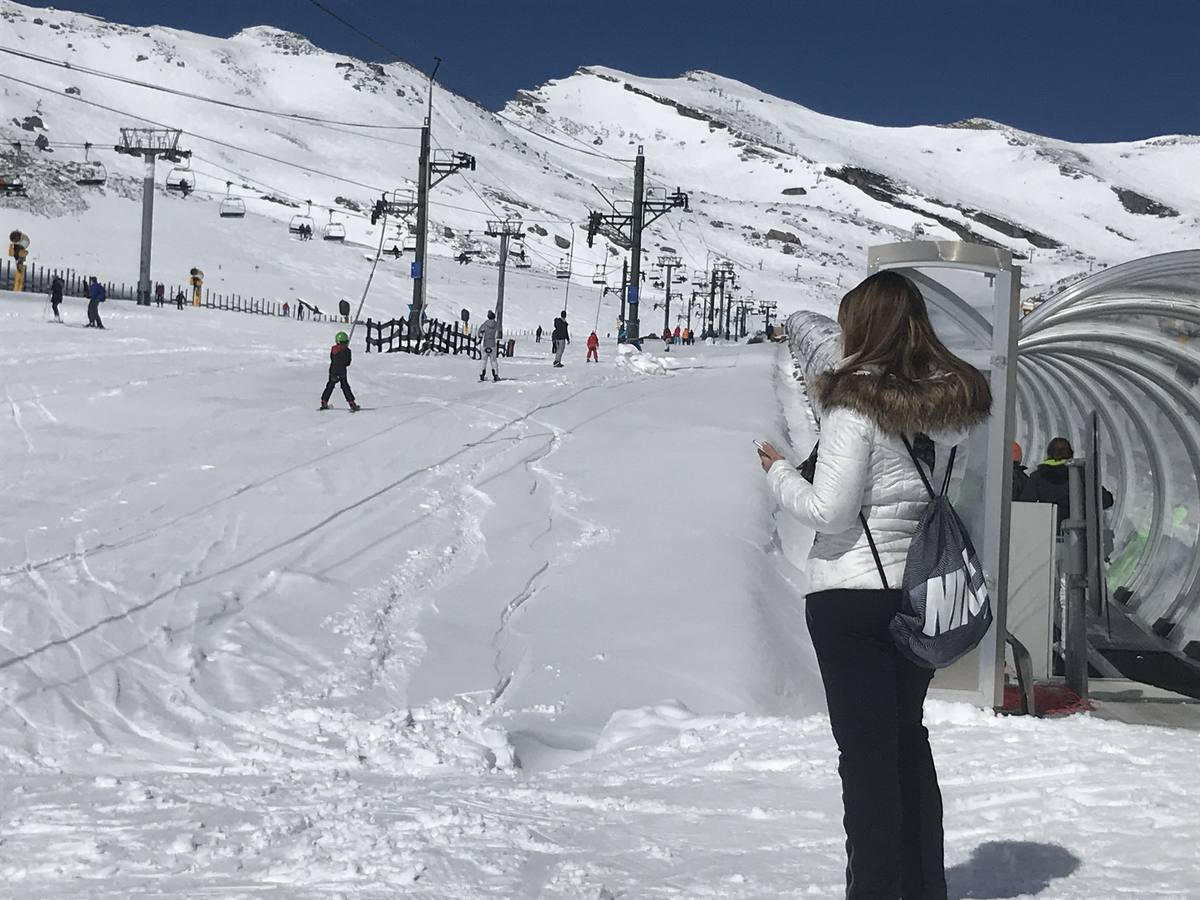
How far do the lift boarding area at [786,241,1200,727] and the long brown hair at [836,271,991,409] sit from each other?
19 centimetres

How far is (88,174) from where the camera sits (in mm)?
103438

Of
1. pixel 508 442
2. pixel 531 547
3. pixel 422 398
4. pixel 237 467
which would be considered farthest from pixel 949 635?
pixel 422 398

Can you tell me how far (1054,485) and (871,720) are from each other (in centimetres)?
639

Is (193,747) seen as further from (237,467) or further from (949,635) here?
(237,467)

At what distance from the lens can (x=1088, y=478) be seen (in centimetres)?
788

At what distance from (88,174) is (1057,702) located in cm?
10776

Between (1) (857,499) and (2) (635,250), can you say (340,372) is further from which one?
(2) (635,250)

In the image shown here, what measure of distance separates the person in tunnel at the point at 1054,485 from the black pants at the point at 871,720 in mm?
5977

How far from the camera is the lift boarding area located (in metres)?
6.95

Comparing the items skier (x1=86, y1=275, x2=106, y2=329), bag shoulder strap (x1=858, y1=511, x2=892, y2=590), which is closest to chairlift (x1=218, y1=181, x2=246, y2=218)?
skier (x1=86, y1=275, x2=106, y2=329)

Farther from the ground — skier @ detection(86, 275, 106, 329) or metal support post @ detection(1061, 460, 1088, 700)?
skier @ detection(86, 275, 106, 329)

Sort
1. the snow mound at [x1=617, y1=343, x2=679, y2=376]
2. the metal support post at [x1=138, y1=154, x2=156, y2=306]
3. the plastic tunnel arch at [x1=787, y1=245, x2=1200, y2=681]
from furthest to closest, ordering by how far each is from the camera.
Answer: the metal support post at [x1=138, y1=154, x2=156, y2=306] → the snow mound at [x1=617, y1=343, x2=679, y2=376] → the plastic tunnel arch at [x1=787, y1=245, x2=1200, y2=681]

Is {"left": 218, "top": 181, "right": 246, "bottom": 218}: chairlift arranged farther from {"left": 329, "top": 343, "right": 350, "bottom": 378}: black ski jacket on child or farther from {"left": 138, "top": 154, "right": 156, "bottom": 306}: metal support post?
{"left": 329, "top": 343, "right": 350, "bottom": 378}: black ski jacket on child

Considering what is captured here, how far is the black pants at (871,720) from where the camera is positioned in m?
3.35
